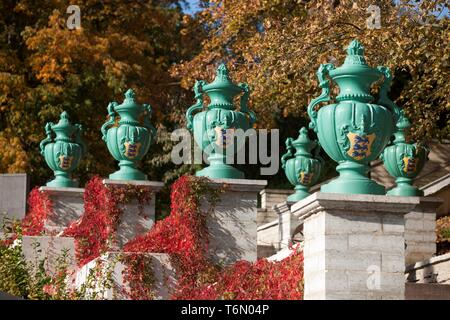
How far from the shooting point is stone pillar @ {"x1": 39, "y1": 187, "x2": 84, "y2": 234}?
15.4 meters

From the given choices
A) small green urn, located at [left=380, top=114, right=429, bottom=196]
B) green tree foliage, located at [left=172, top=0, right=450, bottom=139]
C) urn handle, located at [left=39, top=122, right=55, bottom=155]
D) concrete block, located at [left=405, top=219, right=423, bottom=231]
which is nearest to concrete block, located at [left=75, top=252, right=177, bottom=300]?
green tree foliage, located at [left=172, top=0, right=450, bottom=139]

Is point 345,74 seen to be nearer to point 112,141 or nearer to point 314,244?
point 314,244

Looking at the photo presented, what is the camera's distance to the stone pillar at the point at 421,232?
14.4m

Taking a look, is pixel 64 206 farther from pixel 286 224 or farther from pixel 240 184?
pixel 240 184

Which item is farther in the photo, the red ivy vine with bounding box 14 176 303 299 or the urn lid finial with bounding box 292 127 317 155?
the urn lid finial with bounding box 292 127 317 155

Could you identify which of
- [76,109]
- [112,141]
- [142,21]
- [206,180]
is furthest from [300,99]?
[142,21]

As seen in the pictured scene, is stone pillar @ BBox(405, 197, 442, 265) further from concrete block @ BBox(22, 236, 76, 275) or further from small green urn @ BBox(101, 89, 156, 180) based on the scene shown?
concrete block @ BBox(22, 236, 76, 275)

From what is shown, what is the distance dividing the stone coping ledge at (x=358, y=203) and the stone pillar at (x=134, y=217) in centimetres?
482

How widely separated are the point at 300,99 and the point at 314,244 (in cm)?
908

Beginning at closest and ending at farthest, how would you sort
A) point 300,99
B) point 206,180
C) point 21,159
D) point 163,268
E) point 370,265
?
point 370,265, point 163,268, point 206,180, point 300,99, point 21,159

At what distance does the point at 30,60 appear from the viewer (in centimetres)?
2308

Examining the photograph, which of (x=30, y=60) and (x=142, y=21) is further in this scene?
(x=142, y=21)

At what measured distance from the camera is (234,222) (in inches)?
432

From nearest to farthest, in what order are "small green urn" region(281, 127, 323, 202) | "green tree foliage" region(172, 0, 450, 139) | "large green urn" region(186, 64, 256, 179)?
"large green urn" region(186, 64, 256, 179)
"green tree foliage" region(172, 0, 450, 139)
"small green urn" region(281, 127, 323, 202)
